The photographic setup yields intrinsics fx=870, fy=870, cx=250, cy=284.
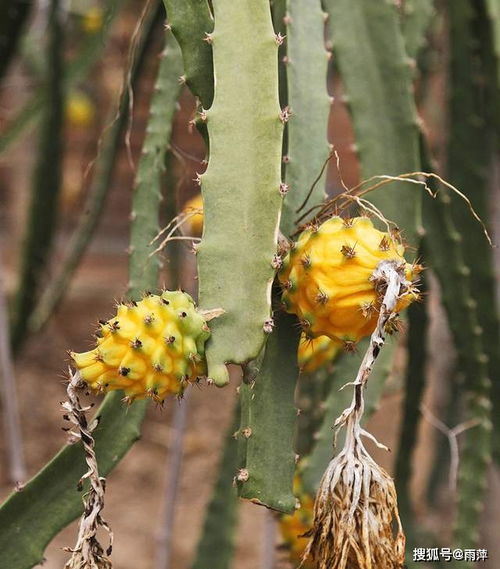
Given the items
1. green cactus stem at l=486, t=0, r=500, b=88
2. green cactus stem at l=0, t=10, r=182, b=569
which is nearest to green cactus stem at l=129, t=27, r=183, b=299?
green cactus stem at l=0, t=10, r=182, b=569

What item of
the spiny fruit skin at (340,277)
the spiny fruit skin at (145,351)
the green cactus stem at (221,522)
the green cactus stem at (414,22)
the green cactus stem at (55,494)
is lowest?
the green cactus stem at (221,522)

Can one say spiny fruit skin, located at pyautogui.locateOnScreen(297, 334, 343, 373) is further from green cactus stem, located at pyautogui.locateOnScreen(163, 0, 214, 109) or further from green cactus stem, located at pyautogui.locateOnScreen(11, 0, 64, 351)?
green cactus stem, located at pyautogui.locateOnScreen(11, 0, 64, 351)

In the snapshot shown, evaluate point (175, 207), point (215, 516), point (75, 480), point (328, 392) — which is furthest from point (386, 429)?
point (75, 480)

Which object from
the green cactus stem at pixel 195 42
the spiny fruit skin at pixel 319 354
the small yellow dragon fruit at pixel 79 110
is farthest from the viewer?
the small yellow dragon fruit at pixel 79 110

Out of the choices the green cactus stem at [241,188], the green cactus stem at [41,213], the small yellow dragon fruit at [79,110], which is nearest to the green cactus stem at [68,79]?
the green cactus stem at [41,213]

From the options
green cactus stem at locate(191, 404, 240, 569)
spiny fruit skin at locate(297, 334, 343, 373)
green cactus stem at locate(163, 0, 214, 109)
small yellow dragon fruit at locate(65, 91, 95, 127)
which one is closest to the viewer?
green cactus stem at locate(163, 0, 214, 109)

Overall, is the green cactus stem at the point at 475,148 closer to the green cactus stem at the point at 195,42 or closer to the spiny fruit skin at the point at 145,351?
the green cactus stem at the point at 195,42

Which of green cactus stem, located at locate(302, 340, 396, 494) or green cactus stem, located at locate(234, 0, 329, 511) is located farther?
green cactus stem, located at locate(302, 340, 396, 494)
